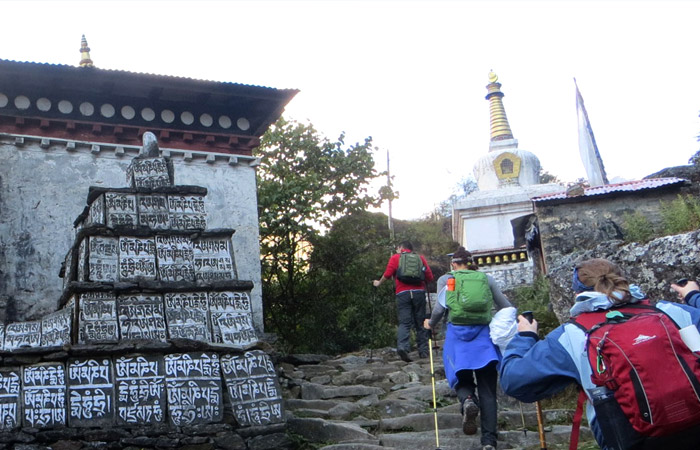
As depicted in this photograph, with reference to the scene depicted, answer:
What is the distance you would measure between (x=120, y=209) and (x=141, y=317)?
1326mm

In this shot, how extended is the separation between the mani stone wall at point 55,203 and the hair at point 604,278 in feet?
31.8

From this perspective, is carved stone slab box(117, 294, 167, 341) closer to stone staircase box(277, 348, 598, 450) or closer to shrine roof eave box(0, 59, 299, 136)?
stone staircase box(277, 348, 598, 450)

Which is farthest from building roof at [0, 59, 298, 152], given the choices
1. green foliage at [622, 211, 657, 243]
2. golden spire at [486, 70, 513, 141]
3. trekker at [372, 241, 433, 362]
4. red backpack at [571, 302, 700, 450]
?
golden spire at [486, 70, 513, 141]

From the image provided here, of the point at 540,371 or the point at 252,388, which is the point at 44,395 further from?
the point at 540,371

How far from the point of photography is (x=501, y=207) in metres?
27.2

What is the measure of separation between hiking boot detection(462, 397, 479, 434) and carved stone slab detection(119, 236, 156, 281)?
11.1 ft

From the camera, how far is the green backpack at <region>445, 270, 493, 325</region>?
7.42 metres

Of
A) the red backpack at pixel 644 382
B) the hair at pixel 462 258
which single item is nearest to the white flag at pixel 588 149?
the hair at pixel 462 258

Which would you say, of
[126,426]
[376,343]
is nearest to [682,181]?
[376,343]

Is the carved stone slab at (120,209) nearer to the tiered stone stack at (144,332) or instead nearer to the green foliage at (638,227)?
the tiered stone stack at (144,332)

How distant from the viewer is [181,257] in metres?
8.33

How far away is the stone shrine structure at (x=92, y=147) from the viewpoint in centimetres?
1270

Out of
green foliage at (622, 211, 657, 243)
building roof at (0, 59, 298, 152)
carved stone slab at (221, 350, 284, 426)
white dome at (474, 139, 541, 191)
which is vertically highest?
white dome at (474, 139, 541, 191)

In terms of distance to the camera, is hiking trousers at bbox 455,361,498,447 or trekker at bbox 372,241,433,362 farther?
trekker at bbox 372,241,433,362
